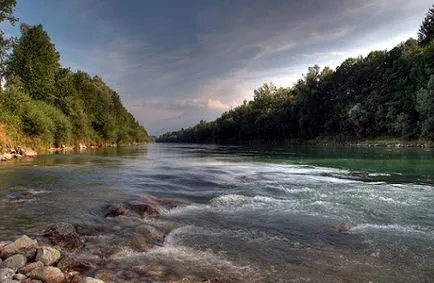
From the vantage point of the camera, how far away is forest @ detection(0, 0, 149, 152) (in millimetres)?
46625

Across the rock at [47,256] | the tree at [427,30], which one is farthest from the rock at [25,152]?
the tree at [427,30]

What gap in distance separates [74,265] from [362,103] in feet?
373

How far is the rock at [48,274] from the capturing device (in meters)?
8.16

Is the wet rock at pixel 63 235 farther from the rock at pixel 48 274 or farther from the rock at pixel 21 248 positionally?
the rock at pixel 48 274

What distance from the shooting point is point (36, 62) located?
73.9m

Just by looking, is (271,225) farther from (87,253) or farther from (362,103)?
(362,103)

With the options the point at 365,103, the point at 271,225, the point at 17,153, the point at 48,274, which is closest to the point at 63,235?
the point at 48,274

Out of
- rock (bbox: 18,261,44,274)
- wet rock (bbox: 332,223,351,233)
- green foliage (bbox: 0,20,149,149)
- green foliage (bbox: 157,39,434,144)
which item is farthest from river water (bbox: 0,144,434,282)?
green foliage (bbox: 157,39,434,144)

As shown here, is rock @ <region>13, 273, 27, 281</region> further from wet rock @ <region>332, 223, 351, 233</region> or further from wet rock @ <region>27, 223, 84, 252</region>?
wet rock @ <region>332, 223, 351, 233</region>

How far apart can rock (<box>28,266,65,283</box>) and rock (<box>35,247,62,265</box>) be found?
1.96ft

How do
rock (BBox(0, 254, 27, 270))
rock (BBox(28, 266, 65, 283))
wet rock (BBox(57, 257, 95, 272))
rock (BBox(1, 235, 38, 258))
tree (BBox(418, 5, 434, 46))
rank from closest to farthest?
rock (BBox(28, 266, 65, 283))
rock (BBox(0, 254, 27, 270))
wet rock (BBox(57, 257, 95, 272))
rock (BBox(1, 235, 38, 258))
tree (BBox(418, 5, 434, 46))

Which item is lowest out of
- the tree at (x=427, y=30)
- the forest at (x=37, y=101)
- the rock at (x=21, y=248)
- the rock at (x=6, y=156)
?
the rock at (x=21, y=248)

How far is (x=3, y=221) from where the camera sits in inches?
522

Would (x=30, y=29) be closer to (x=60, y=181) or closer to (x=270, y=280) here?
(x=60, y=181)
